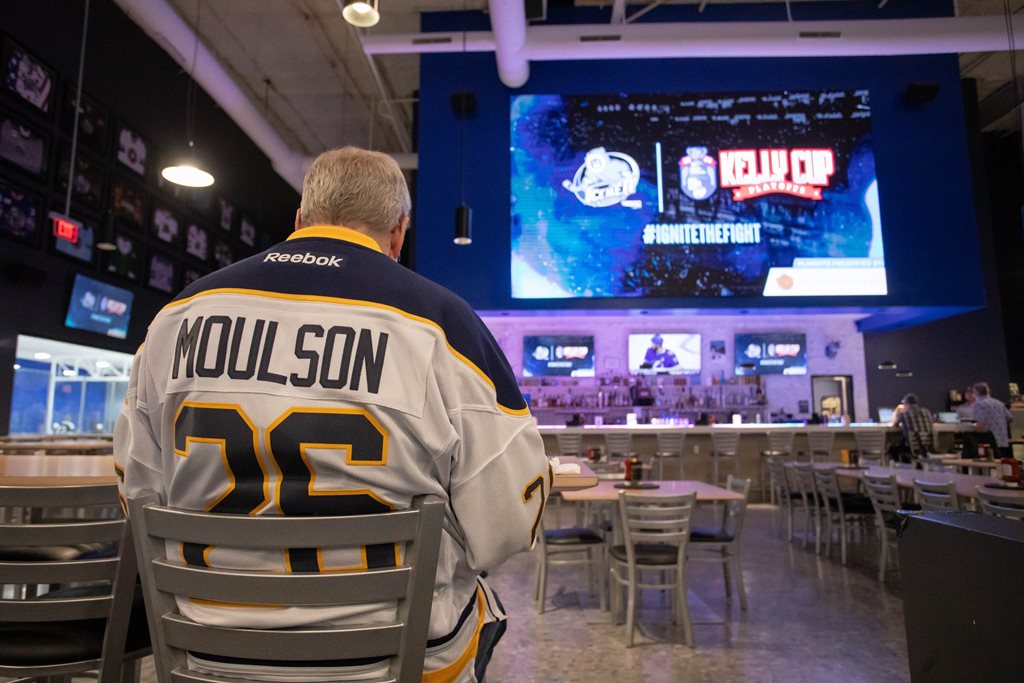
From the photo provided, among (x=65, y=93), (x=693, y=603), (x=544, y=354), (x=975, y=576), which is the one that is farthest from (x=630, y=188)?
(x=975, y=576)

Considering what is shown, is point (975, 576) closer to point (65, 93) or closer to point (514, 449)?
point (514, 449)

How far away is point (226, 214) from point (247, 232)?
82cm

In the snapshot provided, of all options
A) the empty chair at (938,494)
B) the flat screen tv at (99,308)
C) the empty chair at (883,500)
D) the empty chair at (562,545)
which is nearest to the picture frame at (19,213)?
the flat screen tv at (99,308)

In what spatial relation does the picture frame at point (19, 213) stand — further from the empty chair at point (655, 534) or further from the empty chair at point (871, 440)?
the empty chair at point (871, 440)

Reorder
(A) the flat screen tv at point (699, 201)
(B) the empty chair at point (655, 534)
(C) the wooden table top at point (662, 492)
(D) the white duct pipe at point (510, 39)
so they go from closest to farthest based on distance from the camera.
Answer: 1. (B) the empty chair at point (655, 534)
2. (C) the wooden table top at point (662, 492)
3. (D) the white duct pipe at point (510, 39)
4. (A) the flat screen tv at point (699, 201)

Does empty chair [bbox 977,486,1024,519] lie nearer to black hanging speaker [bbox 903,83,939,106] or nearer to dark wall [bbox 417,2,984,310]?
dark wall [bbox 417,2,984,310]

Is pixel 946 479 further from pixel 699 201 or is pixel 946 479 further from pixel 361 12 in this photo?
pixel 699 201

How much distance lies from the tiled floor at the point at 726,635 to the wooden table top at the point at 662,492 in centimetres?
72

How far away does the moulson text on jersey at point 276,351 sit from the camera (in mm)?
963

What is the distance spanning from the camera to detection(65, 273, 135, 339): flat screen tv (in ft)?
22.0

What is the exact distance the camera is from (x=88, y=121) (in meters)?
6.89

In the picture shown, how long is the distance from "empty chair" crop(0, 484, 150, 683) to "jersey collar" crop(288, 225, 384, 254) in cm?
77

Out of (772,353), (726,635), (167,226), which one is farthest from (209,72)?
(772,353)

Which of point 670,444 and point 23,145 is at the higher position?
point 23,145
